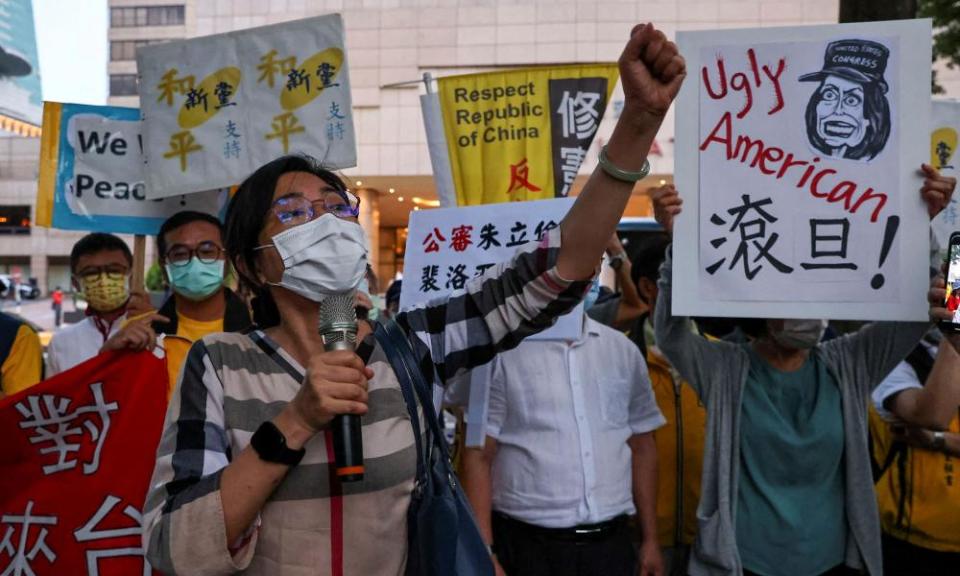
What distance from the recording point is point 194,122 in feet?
12.5

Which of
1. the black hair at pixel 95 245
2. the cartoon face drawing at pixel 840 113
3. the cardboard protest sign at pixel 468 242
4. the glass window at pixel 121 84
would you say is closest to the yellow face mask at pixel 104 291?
the black hair at pixel 95 245

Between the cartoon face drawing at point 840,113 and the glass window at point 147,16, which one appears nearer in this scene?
the cartoon face drawing at point 840,113

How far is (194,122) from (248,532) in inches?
110

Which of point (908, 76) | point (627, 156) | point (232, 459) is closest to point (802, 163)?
point (908, 76)

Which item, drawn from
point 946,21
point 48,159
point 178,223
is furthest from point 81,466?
point 946,21

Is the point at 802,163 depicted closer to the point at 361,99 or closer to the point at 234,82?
the point at 234,82

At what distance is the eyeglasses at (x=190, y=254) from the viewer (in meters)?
3.14

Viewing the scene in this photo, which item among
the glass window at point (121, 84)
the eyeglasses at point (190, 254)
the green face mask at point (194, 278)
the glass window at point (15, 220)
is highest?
the glass window at point (121, 84)

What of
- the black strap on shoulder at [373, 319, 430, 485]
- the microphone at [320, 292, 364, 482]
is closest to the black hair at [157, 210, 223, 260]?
the black strap on shoulder at [373, 319, 430, 485]

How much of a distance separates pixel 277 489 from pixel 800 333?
1988mm

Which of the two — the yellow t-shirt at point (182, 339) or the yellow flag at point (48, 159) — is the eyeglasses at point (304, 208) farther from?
the yellow flag at point (48, 159)

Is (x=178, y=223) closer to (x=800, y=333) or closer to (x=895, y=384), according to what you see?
(x=800, y=333)

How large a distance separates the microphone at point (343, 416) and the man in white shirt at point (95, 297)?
2459mm

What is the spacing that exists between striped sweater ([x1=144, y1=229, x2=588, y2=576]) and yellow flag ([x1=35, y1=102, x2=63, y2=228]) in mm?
2728
